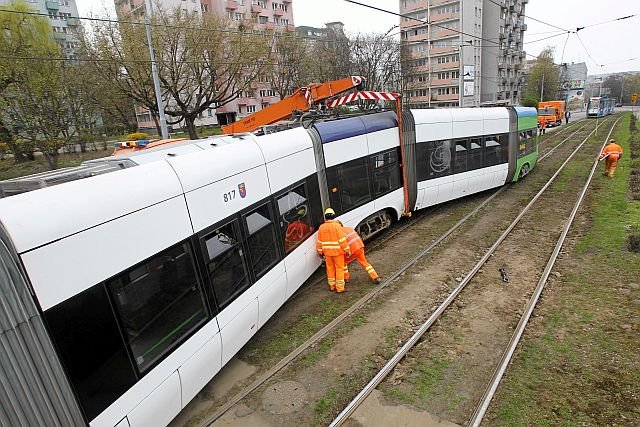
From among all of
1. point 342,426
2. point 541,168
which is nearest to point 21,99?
point 342,426

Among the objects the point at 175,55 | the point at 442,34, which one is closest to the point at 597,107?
the point at 442,34

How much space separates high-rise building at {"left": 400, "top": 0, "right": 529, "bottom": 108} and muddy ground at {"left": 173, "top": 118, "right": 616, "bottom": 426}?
54702mm

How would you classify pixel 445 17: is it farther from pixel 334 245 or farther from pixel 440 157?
pixel 334 245

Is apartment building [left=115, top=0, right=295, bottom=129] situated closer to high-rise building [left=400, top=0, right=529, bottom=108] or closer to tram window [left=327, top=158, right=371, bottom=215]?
high-rise building [left=400, top=0, right=529, bottom=108]

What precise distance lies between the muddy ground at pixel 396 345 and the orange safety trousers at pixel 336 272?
0.22 metres

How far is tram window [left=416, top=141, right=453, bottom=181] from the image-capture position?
10.9 meters

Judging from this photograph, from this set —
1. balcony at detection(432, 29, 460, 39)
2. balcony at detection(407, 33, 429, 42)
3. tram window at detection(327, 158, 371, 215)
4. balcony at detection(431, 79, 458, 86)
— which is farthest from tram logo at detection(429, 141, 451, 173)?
balcony at detection(407, 33, 429, 42)

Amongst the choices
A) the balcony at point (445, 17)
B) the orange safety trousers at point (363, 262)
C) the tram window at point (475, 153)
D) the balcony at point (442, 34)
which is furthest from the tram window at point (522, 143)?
the balcony at point (445, 17)

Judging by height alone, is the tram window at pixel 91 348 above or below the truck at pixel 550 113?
above

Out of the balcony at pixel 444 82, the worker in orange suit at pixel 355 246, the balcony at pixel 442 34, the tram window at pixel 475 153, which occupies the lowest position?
the worker in orange suit at pixel 355 246

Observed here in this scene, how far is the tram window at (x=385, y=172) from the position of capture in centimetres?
950

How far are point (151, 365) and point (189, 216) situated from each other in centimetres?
155

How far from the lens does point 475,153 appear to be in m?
12.5

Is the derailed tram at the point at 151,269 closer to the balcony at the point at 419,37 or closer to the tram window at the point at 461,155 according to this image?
the tram window at the point at 461,155
